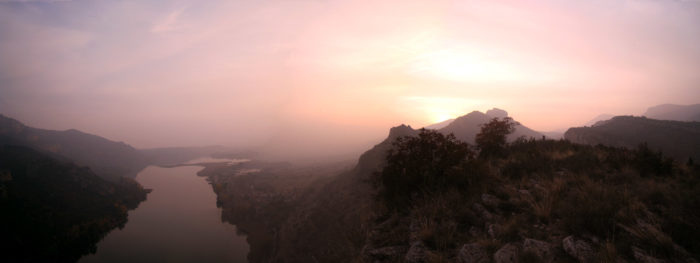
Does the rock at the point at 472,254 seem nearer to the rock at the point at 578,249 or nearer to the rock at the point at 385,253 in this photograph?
the rock at the point at 578,249

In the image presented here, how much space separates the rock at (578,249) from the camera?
392 cm

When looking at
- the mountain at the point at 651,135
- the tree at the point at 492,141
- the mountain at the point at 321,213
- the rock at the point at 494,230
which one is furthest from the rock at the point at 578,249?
the mountain at the point at 651,135

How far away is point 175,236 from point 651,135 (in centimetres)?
10983

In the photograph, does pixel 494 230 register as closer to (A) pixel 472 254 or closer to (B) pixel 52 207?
(A) pixel 472 254

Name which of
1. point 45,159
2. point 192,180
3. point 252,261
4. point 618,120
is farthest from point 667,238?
point 192,180

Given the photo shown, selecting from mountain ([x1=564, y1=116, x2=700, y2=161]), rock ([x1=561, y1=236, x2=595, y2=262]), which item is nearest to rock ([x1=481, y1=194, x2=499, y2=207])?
rock ([x1=561, y1=236, x2=595, y2=262])

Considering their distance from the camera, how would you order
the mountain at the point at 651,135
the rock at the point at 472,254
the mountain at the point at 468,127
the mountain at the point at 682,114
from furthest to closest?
the mountain at the point at 682,114, the mountain at the point at 468,127, the mountain at the point at 651,135, the rock at the point at 472,254

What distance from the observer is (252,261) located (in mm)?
47062

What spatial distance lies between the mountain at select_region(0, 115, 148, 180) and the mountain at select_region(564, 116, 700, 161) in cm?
18632

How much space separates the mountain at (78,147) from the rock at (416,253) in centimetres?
16843

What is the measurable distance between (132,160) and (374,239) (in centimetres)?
26711

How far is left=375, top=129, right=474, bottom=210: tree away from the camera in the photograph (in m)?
8.13

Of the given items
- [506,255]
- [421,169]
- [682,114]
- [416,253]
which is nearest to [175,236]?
[421,169]

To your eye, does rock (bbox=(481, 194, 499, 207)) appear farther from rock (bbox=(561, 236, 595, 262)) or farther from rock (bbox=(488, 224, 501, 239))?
rock (bbox=(561, 236, 595, 262))
